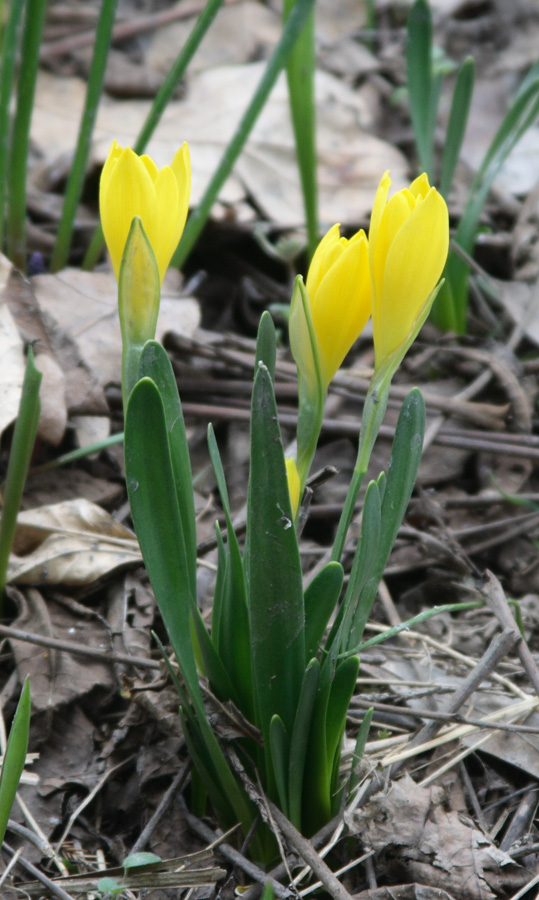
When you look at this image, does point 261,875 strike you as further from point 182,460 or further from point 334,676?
point 182,460

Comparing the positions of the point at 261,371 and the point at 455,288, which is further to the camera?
the point at 455,288

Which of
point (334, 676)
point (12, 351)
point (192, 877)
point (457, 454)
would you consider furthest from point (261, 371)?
point (457, 454)

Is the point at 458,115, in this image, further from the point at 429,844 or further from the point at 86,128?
the point at 429,844

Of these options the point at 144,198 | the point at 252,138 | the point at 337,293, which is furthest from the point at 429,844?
the point at 252,138

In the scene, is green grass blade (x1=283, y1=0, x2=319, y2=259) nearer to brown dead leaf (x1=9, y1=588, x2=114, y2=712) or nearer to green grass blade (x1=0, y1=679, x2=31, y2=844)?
brown dead leaf (x1=9, y1=588, x2=114, y2=712)

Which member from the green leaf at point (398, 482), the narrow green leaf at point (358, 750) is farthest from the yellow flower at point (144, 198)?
the narrow green leaf at point (358, 750)
